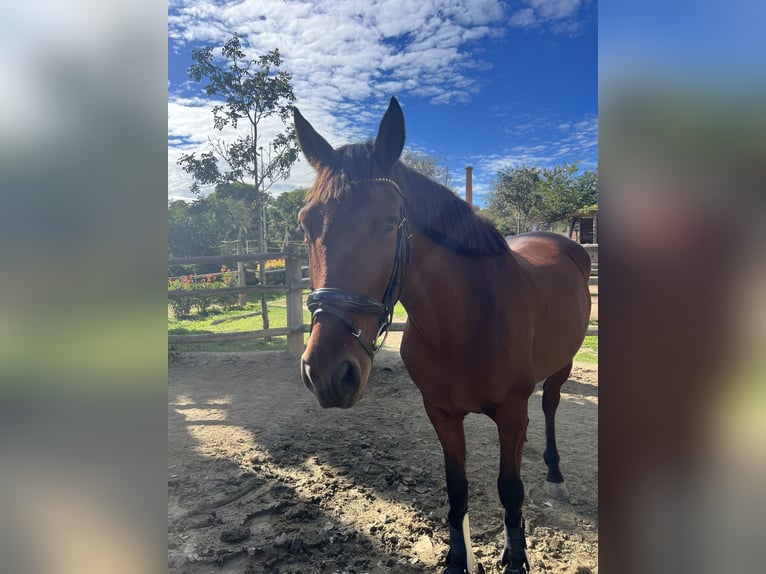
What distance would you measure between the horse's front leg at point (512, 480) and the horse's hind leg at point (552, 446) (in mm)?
817

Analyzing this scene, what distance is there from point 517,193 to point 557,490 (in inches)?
724

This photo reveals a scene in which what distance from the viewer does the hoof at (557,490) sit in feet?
8.92

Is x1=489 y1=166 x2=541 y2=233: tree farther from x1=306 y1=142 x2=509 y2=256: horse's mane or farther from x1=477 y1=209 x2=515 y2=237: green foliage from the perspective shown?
x1=306 y1=142 x2=509 y2=256: horse's mane

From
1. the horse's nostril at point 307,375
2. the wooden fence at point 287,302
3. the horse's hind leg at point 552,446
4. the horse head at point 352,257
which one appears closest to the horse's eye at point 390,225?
the horse head at point 352,257

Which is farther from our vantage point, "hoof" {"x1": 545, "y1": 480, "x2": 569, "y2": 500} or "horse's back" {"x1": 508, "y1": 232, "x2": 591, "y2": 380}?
"hoof" {"x1": 545, "y1": 480, "x2": 569, "y2": 500}

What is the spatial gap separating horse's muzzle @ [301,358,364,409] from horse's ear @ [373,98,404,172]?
804 mm

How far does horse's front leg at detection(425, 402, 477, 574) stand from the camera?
207cm

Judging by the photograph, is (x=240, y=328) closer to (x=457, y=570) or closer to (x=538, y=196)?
(x=457, y=570)

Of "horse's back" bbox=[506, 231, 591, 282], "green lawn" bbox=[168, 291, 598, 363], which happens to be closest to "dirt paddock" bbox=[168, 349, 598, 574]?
"horse's back" bbox=[506, 231, 591, 282]

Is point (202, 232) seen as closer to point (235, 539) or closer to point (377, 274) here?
point (235, 539)

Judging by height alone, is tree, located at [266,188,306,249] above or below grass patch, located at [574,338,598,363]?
above

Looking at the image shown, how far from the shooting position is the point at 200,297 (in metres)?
6.84
